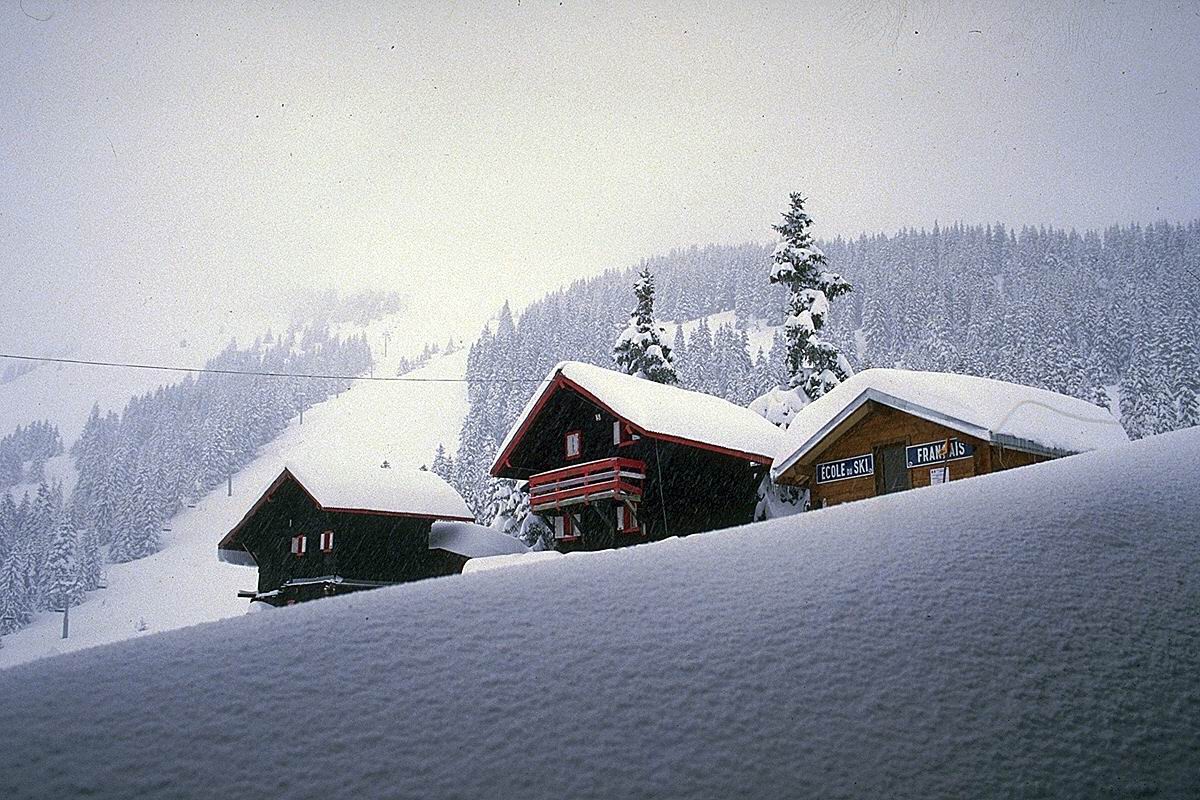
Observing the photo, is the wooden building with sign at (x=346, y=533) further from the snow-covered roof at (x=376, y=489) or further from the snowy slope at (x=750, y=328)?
the snowy slope at (x=750, y=328)

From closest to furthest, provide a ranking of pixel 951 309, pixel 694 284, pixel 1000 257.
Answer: pixel 951 309
pixel 1000 257
pixel 694 284

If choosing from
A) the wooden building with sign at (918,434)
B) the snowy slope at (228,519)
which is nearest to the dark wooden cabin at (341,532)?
the snowy slope at (228,519)

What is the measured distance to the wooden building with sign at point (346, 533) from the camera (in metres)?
31.0

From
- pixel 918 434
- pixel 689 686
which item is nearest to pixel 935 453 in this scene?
pixel 918 434

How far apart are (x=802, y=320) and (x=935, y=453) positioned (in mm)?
13347

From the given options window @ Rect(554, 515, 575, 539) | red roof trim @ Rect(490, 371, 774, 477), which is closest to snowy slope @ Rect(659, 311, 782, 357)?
window @ Rect(554, 515, 575, 539)

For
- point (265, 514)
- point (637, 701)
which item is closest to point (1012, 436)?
point (637, 701)

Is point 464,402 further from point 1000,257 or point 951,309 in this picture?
point 1000,257

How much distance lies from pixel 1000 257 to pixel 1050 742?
379 ft

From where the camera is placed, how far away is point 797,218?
33.4m

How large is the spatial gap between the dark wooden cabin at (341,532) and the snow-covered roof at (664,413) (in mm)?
6320

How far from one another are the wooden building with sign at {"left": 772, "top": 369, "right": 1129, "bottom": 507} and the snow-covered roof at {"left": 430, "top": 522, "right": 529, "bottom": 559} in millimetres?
14989

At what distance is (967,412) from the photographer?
17.5 m

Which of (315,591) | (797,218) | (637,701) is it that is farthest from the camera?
(797,218)
